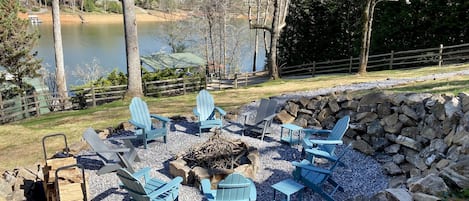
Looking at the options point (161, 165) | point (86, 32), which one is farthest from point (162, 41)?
point (161, 165)

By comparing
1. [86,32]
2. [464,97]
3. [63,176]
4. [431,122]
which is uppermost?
[86,32]

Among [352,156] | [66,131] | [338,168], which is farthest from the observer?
[66,131]

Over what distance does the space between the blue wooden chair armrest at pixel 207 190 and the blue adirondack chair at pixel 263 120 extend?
2.06m

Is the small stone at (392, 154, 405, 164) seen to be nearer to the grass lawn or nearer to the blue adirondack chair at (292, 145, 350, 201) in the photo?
the blue adirondack chair at (292, 145, 350, 201)

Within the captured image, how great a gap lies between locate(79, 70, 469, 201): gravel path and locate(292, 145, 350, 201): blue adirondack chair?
0.14 meters

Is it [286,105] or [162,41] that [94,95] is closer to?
[286,105]

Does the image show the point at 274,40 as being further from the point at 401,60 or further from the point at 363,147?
the point at 363,147

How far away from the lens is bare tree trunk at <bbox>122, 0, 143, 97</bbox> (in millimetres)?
9826

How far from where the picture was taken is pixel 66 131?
679 cm

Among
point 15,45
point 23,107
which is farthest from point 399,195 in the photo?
point 15,45

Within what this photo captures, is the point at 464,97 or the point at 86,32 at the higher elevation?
the point at 86,32

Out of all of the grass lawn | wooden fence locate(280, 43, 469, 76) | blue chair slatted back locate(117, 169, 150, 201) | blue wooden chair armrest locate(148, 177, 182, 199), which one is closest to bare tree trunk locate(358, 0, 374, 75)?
wooden fence locate(280, 43, 469, 76)

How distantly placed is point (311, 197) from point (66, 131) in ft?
15.9

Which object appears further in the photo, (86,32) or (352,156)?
(86,32)
